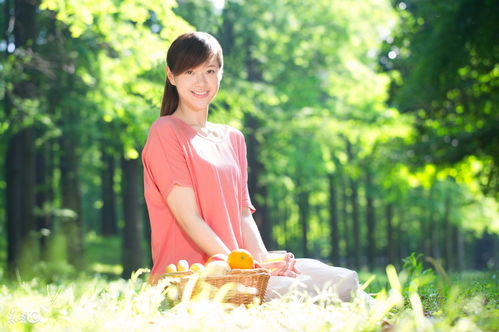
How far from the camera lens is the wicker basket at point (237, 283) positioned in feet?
10.4

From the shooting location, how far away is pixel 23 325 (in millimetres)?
2840

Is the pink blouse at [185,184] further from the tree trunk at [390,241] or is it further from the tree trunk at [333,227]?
the tree trunk at [390,241]

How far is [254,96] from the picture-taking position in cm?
1530

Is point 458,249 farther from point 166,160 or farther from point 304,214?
point 166,160

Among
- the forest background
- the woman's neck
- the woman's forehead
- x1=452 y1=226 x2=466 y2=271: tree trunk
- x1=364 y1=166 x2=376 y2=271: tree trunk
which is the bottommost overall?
x1=452 y1=226 x2=466 y2=271: tree trunk

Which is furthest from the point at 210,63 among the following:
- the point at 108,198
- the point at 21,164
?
the point at 108,198

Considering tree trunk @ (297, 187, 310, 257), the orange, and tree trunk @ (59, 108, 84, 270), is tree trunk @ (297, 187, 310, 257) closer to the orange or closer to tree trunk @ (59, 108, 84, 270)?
tree trunk @ (59, 108, 84, 270)

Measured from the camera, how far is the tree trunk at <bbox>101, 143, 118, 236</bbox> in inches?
914

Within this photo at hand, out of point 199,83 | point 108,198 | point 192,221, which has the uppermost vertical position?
point 199,83

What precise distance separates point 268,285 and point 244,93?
9685 millimetres

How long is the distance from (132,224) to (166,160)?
34.4 feet

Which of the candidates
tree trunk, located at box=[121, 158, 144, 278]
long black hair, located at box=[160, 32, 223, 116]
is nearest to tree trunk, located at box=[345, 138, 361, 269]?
tree trunk, located at box=[121, 158, 144, 278]

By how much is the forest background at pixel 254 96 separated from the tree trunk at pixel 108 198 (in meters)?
0.11

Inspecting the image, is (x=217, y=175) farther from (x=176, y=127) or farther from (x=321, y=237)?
(x=321, y=237)
